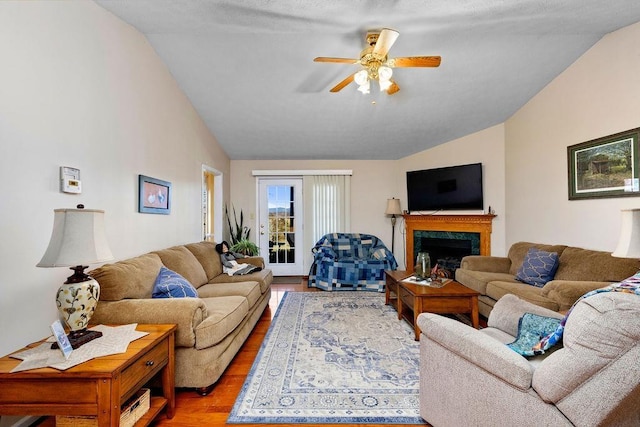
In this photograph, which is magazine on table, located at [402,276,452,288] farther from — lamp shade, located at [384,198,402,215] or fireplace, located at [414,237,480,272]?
lamp shade, located at [384,198,402,215]

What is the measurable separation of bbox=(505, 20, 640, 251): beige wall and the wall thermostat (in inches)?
172

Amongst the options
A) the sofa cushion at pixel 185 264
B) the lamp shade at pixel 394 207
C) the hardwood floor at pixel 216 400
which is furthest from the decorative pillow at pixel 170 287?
the lamp shade at pixel 394 207

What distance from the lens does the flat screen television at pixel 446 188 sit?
4434 millimetres

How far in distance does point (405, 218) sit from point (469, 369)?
424 cm

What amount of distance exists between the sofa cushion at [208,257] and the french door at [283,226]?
198 cm

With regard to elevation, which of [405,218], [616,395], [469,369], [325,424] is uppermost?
[405,218]

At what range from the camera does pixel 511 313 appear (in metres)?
1.81

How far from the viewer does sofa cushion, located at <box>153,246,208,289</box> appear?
2736 mm

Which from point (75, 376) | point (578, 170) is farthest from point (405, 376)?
point (578, 170)

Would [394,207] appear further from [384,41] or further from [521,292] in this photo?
[384,41]

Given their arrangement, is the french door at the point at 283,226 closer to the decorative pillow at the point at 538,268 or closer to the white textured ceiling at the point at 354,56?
the white textured ceiling at the point at 354,56

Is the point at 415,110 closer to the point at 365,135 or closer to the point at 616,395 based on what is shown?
the point at 365,135

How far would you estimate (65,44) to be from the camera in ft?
6.19

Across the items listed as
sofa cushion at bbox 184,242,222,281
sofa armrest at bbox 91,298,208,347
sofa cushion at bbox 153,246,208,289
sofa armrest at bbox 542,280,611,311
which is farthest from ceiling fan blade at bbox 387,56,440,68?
sofa cushion at bbox 184,242,222,281
